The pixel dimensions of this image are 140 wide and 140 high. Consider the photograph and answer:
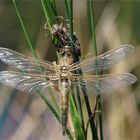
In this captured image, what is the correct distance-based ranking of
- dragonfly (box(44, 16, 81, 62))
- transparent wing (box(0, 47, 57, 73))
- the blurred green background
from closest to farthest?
dragonfly (box(44, 16, 81, 62)), transparent wing (box(0, 47, 57, 73)), the blurred green background

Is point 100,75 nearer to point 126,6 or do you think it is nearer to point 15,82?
point 15,82

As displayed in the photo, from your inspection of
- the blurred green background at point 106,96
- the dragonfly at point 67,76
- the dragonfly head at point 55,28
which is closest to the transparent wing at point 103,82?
the dragonfly at point 67,76

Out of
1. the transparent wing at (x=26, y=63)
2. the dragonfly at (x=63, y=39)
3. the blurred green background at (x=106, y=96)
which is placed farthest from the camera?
the blurred green background at (x=106, y=96)

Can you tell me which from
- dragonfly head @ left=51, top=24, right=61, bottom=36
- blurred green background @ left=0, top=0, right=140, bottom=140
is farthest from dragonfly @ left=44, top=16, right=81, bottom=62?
blurred green background @ left=0, top=0, right=140, bottom=140

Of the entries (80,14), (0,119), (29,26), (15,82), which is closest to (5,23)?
(29,26)

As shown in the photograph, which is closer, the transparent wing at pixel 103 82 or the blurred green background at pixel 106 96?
the transparent wing at pixel 103 82

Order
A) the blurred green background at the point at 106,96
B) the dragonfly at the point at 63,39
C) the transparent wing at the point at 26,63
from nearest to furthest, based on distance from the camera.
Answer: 1. the dragonfly at the point at 63,39
2. the transparent wing at the point at 26,63
3. the blurred green background at the point at 106,96

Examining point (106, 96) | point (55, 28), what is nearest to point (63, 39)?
point (55, 28)

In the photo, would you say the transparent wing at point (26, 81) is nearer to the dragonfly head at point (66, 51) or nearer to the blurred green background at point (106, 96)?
the dragonfly head at point (66, 51)

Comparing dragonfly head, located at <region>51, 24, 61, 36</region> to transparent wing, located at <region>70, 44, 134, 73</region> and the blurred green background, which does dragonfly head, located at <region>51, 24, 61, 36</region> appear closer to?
transparent wing, located at <region>70, 44, 134, 73</region>
